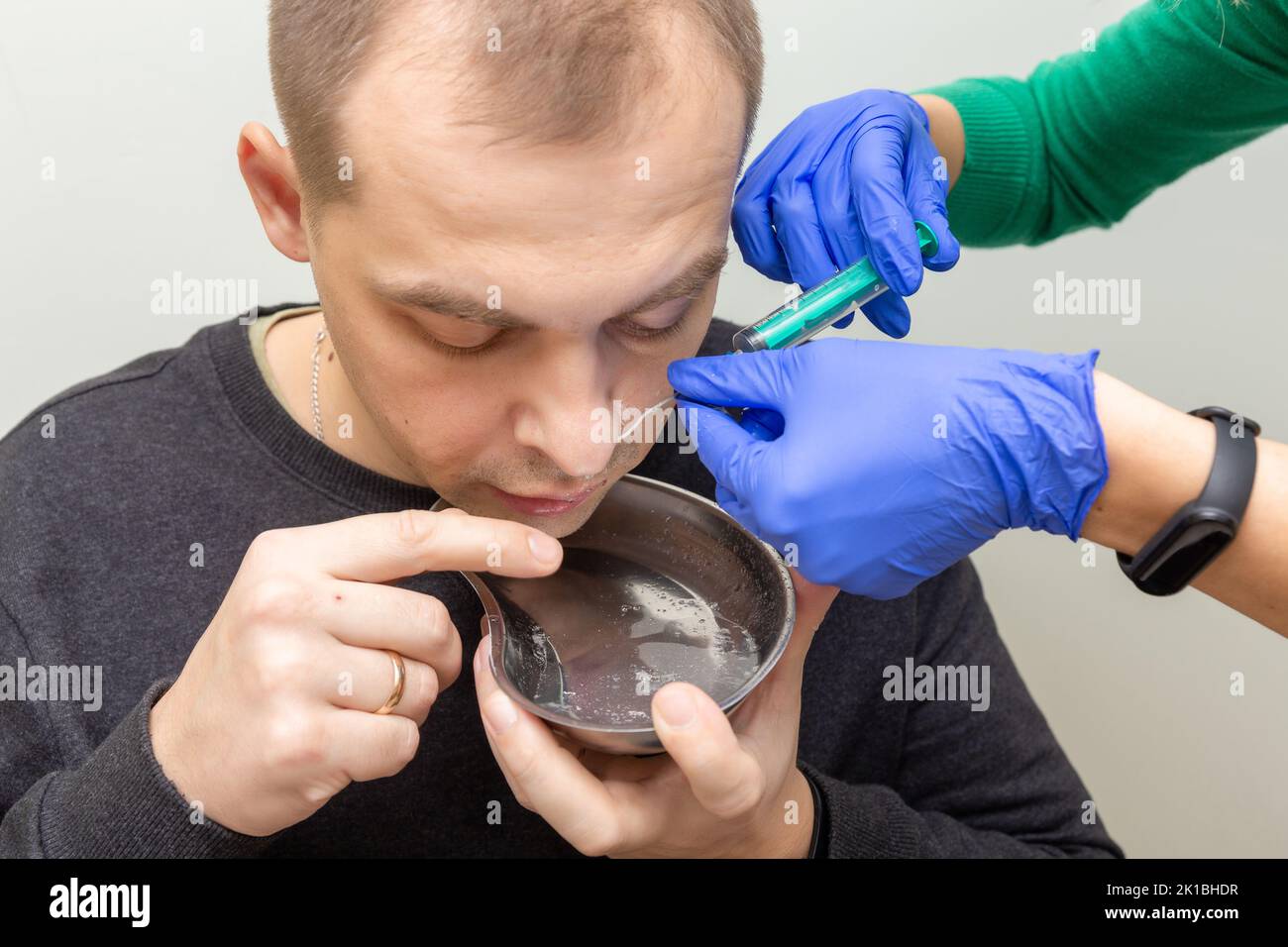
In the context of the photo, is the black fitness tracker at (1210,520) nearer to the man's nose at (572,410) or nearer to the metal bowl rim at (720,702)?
the metal bowl rim at (720,702)

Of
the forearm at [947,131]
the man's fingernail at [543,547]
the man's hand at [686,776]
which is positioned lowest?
the man's hand at [686,776]

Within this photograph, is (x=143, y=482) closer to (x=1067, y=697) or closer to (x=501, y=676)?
(x=501, y=676)

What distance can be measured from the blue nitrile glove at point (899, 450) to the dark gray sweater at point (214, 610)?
36 cm

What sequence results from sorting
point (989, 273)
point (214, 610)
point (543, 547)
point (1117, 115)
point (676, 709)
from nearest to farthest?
point (676, 709) < point (543, 547) < point (214, 610) < point (1117, 115) < point (989, 273)

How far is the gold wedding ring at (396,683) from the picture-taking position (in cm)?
113

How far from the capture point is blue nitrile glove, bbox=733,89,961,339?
1.36m

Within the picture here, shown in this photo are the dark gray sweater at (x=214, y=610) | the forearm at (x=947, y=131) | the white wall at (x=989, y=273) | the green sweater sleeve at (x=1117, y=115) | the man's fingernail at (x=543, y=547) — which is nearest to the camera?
the man's fingernail at (x=543, y=547)

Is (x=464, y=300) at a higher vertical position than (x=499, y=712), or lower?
higher

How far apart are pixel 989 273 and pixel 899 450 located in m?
1.18

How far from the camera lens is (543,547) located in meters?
1.16

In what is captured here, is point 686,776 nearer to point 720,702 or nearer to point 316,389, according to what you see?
point 720,702

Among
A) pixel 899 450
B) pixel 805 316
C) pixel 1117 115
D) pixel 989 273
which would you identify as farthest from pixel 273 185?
pixel 989 273

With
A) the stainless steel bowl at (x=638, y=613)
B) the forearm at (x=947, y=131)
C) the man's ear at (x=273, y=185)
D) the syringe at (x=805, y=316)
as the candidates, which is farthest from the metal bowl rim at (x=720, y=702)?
the forearm at (x=947, y=131)

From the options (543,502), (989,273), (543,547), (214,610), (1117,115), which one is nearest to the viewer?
(543,547)
